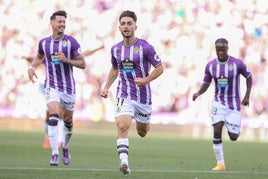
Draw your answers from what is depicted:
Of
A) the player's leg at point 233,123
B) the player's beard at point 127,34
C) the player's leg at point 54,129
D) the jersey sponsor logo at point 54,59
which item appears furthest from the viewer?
the player's leg at point 233,123

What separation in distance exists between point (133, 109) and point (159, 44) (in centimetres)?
2520

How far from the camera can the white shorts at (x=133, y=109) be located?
1016 centimetres

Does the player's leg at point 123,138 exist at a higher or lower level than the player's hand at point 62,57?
lower

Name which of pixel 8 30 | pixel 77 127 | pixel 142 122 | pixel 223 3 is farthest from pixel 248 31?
pixel 142 122

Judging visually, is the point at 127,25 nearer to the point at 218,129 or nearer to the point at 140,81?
the point at 140,81

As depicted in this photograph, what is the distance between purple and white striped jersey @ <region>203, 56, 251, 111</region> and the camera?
527 inches

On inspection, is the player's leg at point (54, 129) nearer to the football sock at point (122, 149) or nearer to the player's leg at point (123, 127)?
the player's leg at point (123, 127)

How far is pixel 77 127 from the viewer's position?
109 feet

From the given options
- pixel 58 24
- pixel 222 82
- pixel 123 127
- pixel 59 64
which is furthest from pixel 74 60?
pixel 123 127

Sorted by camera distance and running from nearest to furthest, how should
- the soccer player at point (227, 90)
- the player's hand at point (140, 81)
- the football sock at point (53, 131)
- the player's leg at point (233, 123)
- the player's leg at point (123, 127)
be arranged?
1. the player's leg at point (123, 127)
2. the player's hand at point (140, 81)
3. the football sock at point (53, 131)
4. the soccer player at point (227, 90)
5. the player's leg at point (233, 123)

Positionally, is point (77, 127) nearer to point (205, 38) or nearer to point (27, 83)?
point (27, 83)

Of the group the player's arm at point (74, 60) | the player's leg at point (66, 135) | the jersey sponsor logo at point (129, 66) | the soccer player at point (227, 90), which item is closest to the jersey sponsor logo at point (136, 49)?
the jersey sponsor logo at point (129, 66)

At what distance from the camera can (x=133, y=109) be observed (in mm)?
10320

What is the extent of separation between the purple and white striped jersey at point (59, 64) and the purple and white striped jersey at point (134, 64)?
2371 millimetres
